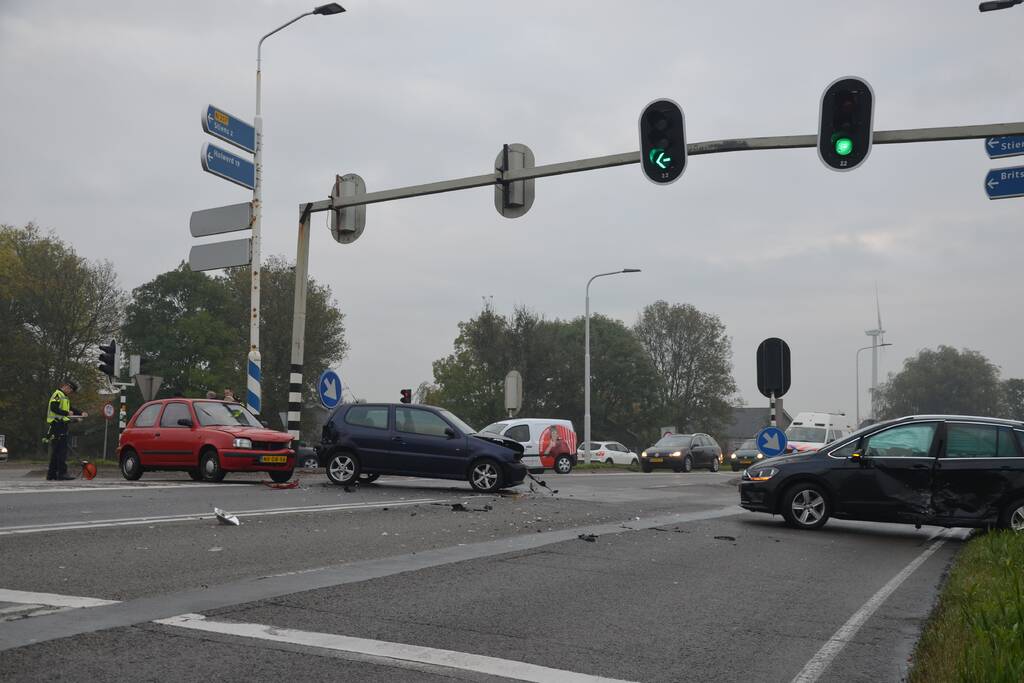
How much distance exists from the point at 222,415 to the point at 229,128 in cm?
710

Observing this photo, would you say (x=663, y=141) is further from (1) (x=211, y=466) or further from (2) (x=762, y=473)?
(1) (x=211, y=466)

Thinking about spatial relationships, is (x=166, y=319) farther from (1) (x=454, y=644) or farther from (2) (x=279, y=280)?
(1) (x=454, y=644)

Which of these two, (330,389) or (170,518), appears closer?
(170,518)

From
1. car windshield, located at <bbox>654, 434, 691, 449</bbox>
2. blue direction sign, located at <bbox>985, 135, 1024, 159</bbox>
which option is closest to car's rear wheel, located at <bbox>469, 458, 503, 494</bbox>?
blue direction sign, located at <bbox>985, 135, 1024, 159</bbox>

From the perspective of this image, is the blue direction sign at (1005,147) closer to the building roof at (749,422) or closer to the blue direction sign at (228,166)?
the blue direction sign at (228,166)

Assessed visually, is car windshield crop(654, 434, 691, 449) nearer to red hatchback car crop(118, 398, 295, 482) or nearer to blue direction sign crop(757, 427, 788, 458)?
blue direction sign crop(757, 427, 788, 458)

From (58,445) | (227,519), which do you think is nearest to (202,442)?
(58,445)

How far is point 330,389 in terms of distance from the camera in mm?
21750

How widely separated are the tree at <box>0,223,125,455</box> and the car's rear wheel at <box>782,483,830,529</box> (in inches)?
2047

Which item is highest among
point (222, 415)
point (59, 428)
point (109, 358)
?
point (109, 358)

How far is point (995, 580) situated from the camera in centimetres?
764

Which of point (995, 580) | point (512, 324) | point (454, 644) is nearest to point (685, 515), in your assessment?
point (995, 580)

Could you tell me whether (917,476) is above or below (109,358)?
below

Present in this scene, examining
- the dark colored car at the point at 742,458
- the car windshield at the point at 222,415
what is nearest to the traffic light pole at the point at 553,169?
the car windshield at the point at 222,415
